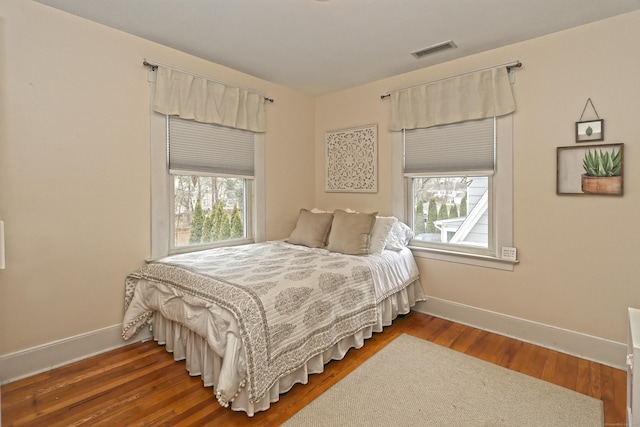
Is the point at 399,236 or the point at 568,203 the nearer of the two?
the point at 568,203

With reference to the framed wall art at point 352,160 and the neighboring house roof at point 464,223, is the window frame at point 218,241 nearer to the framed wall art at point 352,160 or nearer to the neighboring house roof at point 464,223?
the framed wall art at point 352,160

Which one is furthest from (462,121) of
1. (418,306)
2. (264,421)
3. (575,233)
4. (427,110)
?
(264,421)

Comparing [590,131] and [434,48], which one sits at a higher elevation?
[434,48]

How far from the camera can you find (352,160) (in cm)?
382

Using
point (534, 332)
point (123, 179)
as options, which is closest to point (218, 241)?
point (123, 179)

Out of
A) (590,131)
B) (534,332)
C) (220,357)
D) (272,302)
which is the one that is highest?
(590,131)

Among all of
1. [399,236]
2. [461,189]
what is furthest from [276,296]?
[461,189]

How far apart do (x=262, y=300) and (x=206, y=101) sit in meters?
2.04

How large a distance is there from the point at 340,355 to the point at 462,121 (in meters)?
2.31

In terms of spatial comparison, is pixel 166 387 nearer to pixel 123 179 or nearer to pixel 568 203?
pixel 123 179

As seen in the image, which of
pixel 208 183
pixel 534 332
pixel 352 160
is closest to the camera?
pixel 534 332

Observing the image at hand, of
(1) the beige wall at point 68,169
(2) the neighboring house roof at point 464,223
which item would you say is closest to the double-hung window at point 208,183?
(1) the beige wall at point 68,169

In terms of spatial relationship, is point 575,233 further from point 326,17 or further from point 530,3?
point 326,17

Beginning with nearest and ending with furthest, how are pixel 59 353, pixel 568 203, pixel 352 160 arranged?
pixel 59 353, pixel 568 203, pixel 352 160
